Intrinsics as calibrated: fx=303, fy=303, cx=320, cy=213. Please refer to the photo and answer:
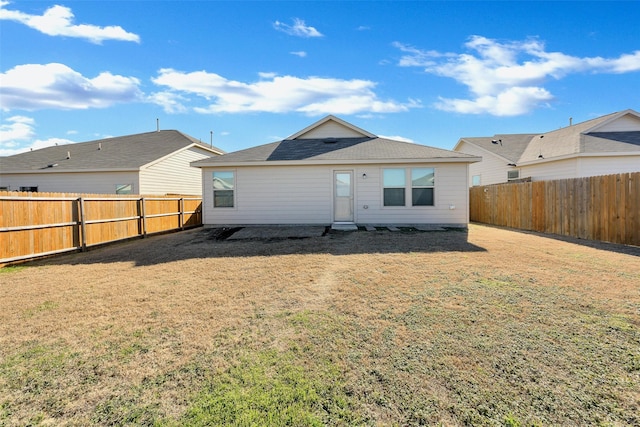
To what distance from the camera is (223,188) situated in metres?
12.8

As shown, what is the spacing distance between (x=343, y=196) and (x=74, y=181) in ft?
49.0

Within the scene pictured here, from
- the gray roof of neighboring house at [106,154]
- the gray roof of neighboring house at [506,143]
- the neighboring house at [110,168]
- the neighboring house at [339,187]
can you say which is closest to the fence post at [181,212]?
the neighboring house at [110,168]

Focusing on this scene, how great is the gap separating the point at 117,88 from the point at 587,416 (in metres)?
24.9

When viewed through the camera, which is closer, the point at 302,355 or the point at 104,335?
the point at 302,355

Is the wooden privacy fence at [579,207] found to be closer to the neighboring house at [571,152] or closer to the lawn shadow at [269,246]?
the lawn shadow at [269,246]

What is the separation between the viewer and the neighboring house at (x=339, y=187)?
39.2ft

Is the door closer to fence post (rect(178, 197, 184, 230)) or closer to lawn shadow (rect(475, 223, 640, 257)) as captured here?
lawn shadow (rect(475, 223, 640, 257))

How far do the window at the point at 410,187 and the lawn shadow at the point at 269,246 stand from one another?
5.39 ft

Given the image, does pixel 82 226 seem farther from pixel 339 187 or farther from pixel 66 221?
pixel 339 187

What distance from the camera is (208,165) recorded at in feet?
40.3

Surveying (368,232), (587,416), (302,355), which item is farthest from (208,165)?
(587,416)

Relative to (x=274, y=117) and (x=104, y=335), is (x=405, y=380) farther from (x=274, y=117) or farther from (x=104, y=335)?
(x=274, y=117)

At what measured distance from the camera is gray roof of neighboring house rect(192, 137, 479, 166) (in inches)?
465

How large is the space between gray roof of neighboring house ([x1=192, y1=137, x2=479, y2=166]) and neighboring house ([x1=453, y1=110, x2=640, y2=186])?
6868 millimetres
